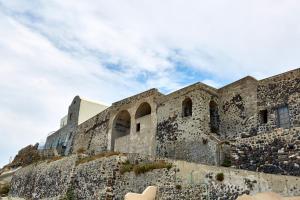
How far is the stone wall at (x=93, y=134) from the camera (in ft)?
100

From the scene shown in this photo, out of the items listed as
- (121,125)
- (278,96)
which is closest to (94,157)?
(121,125)

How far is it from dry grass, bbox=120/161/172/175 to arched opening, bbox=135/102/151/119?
9421mm

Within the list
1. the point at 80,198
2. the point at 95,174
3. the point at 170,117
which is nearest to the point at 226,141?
the point at 170,117

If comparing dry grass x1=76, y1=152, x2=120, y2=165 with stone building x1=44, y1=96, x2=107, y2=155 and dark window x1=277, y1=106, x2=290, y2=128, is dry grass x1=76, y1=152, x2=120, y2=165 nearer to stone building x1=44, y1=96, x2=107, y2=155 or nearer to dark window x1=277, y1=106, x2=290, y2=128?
dark window x1=277, y1=106, x2=290, y2=128

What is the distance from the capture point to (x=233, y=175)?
13.3m

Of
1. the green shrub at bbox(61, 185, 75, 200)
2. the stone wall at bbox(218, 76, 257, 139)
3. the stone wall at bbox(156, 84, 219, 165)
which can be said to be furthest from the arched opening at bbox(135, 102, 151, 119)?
the green shrub at bbox(61, 185, 75, 200)

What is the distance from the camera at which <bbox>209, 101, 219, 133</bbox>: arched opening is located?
2170cm

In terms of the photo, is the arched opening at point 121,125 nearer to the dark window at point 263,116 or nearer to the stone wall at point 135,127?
the stone wall at point 135,127

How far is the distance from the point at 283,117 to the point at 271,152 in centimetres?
227

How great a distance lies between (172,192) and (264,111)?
7.83 m

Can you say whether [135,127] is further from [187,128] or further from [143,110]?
[187,128]

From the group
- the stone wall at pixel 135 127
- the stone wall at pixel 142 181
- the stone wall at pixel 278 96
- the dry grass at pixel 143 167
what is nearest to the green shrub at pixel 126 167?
the dry grass at pixel 143 167

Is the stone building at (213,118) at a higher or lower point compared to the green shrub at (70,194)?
higher

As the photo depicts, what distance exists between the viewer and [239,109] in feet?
67.9
